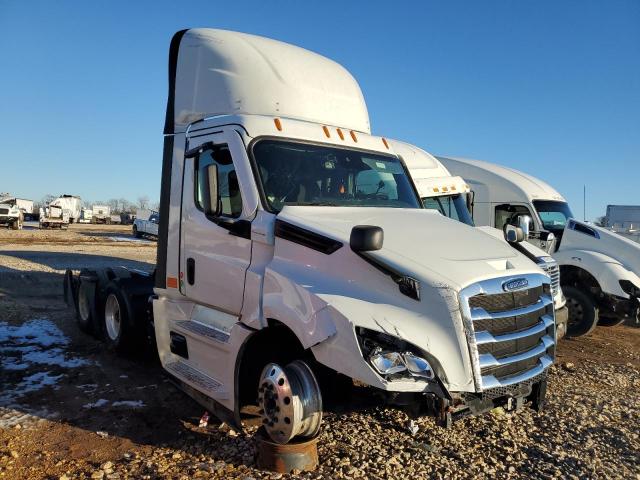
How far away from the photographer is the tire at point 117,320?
248 inches

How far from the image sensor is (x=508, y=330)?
11.4 ft

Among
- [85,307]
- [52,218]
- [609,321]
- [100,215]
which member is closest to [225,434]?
[85,307]

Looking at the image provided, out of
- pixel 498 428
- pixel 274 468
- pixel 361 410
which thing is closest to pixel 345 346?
pixel 274 468

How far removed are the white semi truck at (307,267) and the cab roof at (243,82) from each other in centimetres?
2

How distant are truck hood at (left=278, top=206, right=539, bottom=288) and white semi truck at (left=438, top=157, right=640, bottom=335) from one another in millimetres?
3762

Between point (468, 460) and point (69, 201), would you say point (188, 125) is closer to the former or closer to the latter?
point (468, 460)

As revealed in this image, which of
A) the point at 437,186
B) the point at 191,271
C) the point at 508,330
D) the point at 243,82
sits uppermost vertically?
the point at 243,82

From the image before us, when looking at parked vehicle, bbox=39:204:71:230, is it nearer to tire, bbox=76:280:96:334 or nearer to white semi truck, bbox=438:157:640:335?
tire, bbox=76:280:96:334

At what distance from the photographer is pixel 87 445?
4.05 metres

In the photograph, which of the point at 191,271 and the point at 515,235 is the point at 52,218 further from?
the point at 515,235

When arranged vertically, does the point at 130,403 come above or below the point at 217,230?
below

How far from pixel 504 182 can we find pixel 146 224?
29.6 metres

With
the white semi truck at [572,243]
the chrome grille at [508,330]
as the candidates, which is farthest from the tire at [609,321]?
the chrome grille at [508,330]

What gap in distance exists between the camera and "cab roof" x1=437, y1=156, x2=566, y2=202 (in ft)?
34.8
